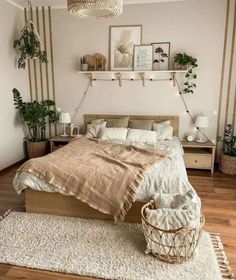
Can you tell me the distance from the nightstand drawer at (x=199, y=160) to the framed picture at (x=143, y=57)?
163 cm

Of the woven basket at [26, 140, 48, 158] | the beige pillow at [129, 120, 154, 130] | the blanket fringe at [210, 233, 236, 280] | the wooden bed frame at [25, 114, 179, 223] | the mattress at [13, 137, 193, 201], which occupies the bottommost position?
the blanket fringe at [210, 233, 236, 280]

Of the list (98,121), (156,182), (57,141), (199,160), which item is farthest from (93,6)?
(199,160)

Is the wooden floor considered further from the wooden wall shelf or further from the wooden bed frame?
the wooden wall shelf

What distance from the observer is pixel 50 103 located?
181 inches

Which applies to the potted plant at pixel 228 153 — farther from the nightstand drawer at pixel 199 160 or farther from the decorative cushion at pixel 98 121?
the decorative cushion at pixel 98 121

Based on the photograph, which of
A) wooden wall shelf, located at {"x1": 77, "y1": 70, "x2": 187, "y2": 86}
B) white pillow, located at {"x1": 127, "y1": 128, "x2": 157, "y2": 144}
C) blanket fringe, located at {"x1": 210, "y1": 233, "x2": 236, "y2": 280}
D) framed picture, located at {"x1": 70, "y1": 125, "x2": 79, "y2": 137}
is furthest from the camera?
framed picture, located at {"x1": 70, "y1": 125, "x2": 79, "y2": 137}

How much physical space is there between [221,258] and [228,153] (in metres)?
2.44

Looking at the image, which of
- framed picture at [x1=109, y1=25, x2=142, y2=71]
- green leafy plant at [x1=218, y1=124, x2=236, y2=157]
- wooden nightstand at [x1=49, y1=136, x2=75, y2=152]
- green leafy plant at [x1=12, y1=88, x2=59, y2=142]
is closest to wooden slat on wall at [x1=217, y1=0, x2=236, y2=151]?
green leafy plant at [x1=218, y1=124, x2=236, y2=157]

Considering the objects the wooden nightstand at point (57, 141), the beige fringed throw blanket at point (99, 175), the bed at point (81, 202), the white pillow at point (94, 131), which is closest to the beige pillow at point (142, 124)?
the white pillow at point (94, 131)

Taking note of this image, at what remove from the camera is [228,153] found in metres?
4.12

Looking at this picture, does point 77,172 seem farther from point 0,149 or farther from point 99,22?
point 99,22

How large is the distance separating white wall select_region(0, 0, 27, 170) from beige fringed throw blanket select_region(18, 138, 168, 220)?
1.68 metres

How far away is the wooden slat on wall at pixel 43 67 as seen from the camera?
14.8 ft

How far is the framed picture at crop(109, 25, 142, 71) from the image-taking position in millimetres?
4262
